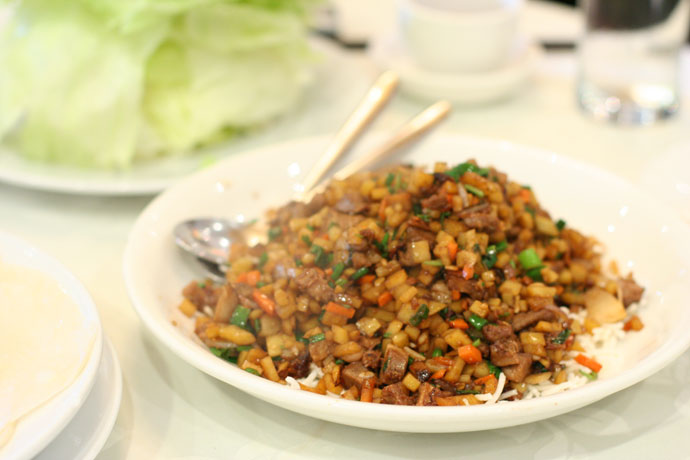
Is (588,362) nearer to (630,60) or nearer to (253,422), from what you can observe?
(253,422)

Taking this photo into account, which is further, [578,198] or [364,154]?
[364,154]

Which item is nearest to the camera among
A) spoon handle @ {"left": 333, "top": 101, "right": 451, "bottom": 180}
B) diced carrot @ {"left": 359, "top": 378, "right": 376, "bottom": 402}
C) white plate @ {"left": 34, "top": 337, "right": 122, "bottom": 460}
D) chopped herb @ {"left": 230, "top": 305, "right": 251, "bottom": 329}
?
white plate @ {"left": 34, "top": 337, "right": 122, "bottom": 460}

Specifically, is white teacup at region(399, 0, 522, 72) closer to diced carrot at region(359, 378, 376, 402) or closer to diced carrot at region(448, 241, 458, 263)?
diced carrot at region(448, 241, 458, 263)

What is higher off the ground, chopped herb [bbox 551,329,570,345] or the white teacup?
the white teacup

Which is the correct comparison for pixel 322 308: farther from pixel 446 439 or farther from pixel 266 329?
pixel 446 439

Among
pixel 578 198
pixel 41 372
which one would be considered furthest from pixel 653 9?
pixel 41 372

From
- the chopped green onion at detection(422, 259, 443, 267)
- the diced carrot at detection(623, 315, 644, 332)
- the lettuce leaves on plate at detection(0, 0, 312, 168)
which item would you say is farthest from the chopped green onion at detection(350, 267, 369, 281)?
the lettuce leaves on plate at detection(0, 0, 312, 168)
